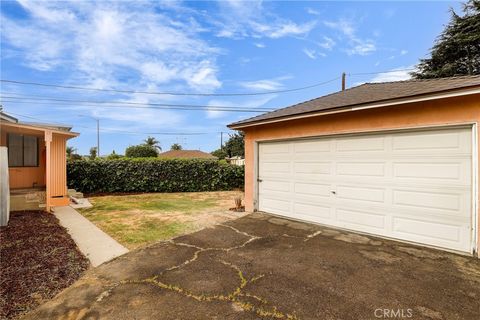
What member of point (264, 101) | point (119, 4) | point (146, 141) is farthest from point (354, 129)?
point (146, 141)

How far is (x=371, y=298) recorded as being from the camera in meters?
2.75

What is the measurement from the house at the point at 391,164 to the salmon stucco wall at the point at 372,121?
2 centimetres

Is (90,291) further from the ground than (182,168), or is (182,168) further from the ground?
(182,168)

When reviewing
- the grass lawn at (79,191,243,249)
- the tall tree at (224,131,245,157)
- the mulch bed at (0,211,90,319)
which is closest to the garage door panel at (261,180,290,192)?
the grass lawn at (79,191,243,249)

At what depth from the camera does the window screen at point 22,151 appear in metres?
8.79

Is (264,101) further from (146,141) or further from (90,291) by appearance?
(146,141)

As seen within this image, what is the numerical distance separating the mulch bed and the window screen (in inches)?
163

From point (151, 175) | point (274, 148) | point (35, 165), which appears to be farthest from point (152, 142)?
point (274, 148)

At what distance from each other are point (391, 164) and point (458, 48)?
75.3ft

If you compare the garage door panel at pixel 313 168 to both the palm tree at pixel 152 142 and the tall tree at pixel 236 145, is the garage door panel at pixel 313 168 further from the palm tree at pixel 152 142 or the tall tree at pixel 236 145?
the palm tree at pixel 152 142

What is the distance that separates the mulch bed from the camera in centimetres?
285

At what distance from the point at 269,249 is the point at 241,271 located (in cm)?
103

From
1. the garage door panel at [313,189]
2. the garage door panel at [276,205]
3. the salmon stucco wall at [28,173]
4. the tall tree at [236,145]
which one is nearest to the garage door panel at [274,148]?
the garage door panel at [313,189]

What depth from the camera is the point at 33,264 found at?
3.81 meters
